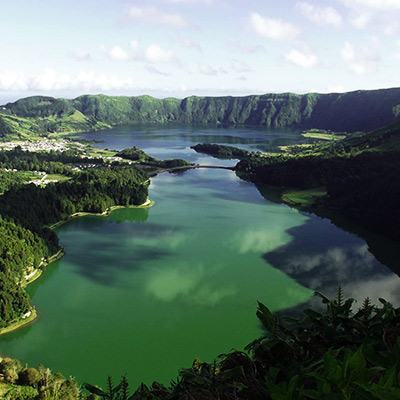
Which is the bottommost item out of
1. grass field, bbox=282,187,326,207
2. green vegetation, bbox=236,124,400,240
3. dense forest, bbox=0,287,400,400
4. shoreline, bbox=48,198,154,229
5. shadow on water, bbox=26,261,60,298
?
shadow on water, bbox=26,261,60,298

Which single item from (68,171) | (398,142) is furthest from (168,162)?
(398,142)

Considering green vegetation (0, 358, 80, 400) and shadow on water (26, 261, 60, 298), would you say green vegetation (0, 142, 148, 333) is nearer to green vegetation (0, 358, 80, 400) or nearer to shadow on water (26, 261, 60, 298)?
shadow on water (26, 261, 60, 298)

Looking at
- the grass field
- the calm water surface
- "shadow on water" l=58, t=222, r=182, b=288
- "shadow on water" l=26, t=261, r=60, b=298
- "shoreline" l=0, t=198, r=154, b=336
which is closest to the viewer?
the calm water surface

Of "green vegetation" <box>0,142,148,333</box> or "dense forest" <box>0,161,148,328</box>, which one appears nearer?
"green vegetation" <box>0,142,148,333</box>

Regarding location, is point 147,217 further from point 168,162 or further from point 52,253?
point 168,162

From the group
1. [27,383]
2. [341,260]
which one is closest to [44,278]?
[27,383]

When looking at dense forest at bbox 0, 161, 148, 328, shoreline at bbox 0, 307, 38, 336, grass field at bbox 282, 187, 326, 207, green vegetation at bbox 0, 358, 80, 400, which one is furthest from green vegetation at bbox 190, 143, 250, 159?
green vegetation at bbox 0, 358, 80, 400

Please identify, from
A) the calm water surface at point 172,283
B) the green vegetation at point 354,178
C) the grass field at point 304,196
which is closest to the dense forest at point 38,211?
the calm water surface at point 172,283
